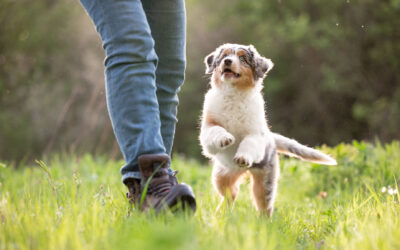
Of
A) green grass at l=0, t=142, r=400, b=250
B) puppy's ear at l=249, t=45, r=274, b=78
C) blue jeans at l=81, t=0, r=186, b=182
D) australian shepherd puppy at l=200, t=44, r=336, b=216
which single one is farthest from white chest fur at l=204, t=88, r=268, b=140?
blue jeans at l=81, t=0, r=186, b=182

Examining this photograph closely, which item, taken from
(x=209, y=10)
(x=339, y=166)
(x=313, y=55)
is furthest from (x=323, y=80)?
(x=339, y=166)

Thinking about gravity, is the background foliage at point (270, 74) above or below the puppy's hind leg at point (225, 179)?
above

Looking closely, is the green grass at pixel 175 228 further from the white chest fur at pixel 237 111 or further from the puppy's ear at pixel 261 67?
the puppy's ear at pixel 261 67

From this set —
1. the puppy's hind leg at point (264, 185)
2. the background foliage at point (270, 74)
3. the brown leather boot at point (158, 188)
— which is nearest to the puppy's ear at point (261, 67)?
the puppy's hind leg at point (264, 185)

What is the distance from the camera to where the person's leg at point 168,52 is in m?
2.69

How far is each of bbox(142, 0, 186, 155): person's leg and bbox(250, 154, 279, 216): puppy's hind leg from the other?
0.71 metres

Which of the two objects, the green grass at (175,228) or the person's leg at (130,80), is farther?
the person's leg at (130,80)

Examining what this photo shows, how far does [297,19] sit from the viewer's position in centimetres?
1516

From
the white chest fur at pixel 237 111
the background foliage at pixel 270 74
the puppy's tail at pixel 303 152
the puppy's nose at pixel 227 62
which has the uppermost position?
the background foliage at pixel 270 74

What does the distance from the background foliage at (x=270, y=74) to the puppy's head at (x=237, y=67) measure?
369 inches

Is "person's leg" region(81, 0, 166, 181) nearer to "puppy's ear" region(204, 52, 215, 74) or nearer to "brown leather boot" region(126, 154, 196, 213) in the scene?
"brown leather boot" region(126, 154, 196, 213)

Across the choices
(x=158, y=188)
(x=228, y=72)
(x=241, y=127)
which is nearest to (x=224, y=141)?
(x=241, y=127)

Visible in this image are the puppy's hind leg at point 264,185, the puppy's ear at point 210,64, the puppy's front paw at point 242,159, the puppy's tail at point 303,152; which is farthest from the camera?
the puppy's ear at point 210,64

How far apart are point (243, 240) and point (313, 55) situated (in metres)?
14.0
